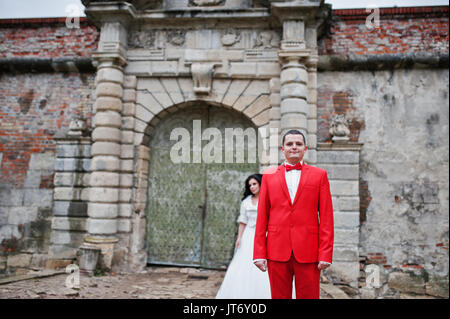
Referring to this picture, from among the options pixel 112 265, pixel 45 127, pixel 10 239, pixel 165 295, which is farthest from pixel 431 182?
pixel 10 239

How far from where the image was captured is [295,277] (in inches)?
112

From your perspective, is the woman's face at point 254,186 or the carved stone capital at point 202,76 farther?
the carved stone capital at point 202,76

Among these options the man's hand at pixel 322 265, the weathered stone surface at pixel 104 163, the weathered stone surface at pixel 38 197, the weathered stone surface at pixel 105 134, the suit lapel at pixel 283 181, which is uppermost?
the weathered stone surface at pixel 105 134

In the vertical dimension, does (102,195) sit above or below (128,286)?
above

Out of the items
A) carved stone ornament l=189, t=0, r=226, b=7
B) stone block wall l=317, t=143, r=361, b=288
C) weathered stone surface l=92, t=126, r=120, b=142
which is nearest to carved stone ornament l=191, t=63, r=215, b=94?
carved stone ornament l=189, t=0, r=226, b=7

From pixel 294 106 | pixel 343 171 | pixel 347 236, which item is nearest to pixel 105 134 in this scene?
pixel 294 106

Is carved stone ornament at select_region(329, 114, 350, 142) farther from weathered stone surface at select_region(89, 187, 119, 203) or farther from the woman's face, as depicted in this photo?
weathered stone surface at select_region(89, 187, 119, 203)

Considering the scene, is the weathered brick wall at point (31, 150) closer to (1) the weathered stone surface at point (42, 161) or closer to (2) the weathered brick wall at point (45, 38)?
(1) the weathered stone surface at point (42, 161)

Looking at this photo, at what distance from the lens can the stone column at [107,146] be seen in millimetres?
6430

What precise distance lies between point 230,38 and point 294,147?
177 inches

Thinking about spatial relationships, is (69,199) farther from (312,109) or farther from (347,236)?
(347,236)

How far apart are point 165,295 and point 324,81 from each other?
495 centimetres

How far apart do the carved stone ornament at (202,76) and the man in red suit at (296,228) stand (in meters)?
4.01

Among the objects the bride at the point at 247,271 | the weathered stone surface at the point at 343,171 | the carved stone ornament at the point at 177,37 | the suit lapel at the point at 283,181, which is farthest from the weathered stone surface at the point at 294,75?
the suit lapel at the point at 283,181
